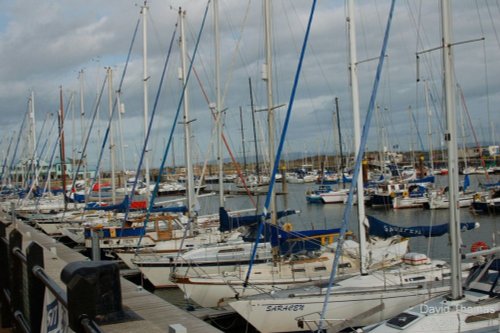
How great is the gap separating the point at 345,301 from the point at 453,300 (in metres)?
3.17

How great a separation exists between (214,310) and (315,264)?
366cm

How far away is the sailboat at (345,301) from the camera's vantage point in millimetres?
14148

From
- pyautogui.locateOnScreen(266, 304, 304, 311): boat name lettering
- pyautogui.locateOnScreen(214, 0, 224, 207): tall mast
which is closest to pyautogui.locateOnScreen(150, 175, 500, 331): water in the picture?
pyautogui.locateOnScreen(214, 0, 224, 207): tall mast

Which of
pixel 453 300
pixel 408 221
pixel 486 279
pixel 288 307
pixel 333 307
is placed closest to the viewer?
pixel 453 300

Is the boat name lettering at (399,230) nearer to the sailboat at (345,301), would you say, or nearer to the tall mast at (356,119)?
the sailboat at (345,301)

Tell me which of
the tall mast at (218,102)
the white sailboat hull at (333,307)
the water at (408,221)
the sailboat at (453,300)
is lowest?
the water at (408,221)

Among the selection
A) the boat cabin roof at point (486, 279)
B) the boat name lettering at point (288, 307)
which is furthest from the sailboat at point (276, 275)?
the boat cabin roof at point (486, 279)

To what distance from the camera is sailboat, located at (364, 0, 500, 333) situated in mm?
11211

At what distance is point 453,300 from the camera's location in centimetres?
1177

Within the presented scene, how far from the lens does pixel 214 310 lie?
1698 cm

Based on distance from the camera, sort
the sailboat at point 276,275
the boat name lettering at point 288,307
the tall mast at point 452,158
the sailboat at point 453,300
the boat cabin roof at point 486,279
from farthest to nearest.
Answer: the sailboat at point 276,275 → the boat name lettering at point 288,307 → the boat cabin roof at point 486,279 → the tall mast at point 452,158 → the sailboat at point 453,300

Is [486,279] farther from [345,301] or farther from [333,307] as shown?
[333,307]

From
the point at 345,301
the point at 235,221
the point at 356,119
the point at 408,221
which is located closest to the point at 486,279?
the point at 345,301

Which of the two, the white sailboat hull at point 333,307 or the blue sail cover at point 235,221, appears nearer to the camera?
the white sailboat hull at point 333,307
